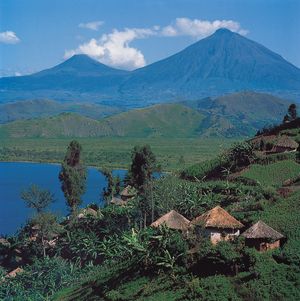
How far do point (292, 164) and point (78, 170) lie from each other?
58.3ft

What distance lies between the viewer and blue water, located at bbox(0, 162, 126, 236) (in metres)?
71.2

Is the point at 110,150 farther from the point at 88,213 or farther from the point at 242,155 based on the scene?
the point at 88,213

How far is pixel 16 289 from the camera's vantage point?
37.6m

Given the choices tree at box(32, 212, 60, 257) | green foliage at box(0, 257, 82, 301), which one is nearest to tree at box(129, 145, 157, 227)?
tree at box(32, 212, 60, 257)

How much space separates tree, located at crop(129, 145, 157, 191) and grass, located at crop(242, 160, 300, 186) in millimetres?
7438

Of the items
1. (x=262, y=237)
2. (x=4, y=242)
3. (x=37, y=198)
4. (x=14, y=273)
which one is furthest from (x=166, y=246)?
(x=4, y=242)

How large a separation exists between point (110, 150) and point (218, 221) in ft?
438

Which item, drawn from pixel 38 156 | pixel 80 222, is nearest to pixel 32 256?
pixel 80 222

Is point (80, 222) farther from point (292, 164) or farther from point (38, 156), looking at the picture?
point (38, 156)

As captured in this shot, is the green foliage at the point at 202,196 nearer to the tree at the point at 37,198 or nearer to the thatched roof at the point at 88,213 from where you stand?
the thatched roof at the point at 88,213

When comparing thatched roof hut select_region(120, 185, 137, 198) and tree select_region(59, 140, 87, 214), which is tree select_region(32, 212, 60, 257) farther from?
thatched roof hut select_region(120, 185, 137, 198)

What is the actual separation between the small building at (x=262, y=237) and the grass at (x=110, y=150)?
94188 millimetres

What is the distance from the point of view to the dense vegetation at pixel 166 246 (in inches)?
1051

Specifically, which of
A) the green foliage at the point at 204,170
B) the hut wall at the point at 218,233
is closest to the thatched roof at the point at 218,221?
the hut wall at the point at 218,233
